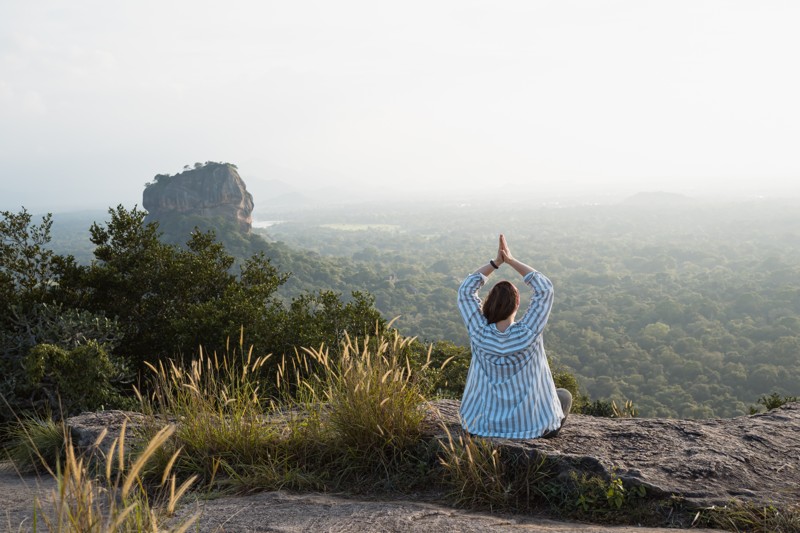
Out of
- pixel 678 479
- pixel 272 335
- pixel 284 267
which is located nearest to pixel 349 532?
pixel 678 479

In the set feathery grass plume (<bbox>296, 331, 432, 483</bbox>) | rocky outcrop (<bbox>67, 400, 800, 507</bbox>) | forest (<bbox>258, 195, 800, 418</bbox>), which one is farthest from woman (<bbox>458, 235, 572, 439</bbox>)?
forest (<bbox>258, 195, 800, 418</bbox>)

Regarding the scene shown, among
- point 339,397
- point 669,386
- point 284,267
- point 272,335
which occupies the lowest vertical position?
point 669,386

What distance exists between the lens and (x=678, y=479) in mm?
3682

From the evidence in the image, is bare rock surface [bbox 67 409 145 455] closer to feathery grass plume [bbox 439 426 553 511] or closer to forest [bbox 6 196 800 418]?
feathery grass plume [bbox 439 426 553 511]

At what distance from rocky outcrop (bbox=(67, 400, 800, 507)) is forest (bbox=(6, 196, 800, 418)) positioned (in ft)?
18.3

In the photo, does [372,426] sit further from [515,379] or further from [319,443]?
[515,379]

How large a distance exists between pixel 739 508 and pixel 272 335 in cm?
746

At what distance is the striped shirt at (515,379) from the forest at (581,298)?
5563 mm

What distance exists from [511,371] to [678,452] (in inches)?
50.8

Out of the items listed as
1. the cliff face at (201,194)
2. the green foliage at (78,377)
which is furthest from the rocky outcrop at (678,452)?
the cliff face at (201,194)

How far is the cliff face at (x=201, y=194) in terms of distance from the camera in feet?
304

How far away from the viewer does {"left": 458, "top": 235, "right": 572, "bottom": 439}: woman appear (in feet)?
13.5

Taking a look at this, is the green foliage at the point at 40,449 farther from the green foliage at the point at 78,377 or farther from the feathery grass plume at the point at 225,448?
the green foliage at the point at 78,377

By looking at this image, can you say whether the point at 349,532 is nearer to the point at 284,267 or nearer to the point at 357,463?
the point at 357,463
